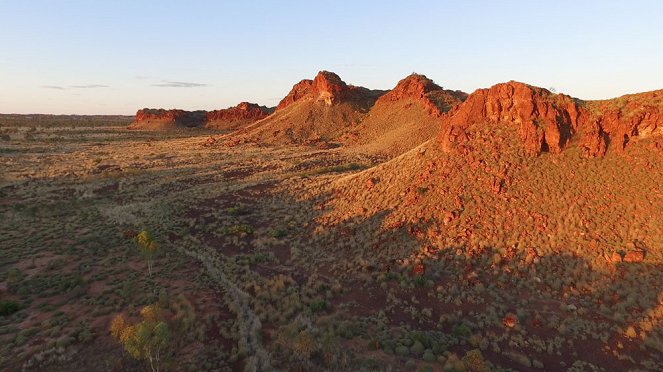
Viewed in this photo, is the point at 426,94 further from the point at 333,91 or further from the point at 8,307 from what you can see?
the point at 8,307

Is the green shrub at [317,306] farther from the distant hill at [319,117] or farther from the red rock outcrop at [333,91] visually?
the red rock outcrop at [333,91]

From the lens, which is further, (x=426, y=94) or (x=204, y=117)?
(x=204, y=117)

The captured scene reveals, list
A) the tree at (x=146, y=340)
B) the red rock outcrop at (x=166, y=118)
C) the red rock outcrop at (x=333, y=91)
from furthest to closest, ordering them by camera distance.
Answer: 1. the red rock outcrop at (x=166, y=118)
2. the red rock outcrop at (x=333, y=91)
3. the tree at (x=146, y=340)

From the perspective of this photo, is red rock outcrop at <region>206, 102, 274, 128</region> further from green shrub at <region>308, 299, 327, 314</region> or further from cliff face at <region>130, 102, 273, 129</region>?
green shrub at <region>308, 299, 327, 314</region>

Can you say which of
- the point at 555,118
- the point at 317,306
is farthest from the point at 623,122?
the point at 317,306

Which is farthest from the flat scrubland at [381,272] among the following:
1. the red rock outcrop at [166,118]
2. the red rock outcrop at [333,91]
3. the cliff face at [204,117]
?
the red rock outcrop at [166,118]
